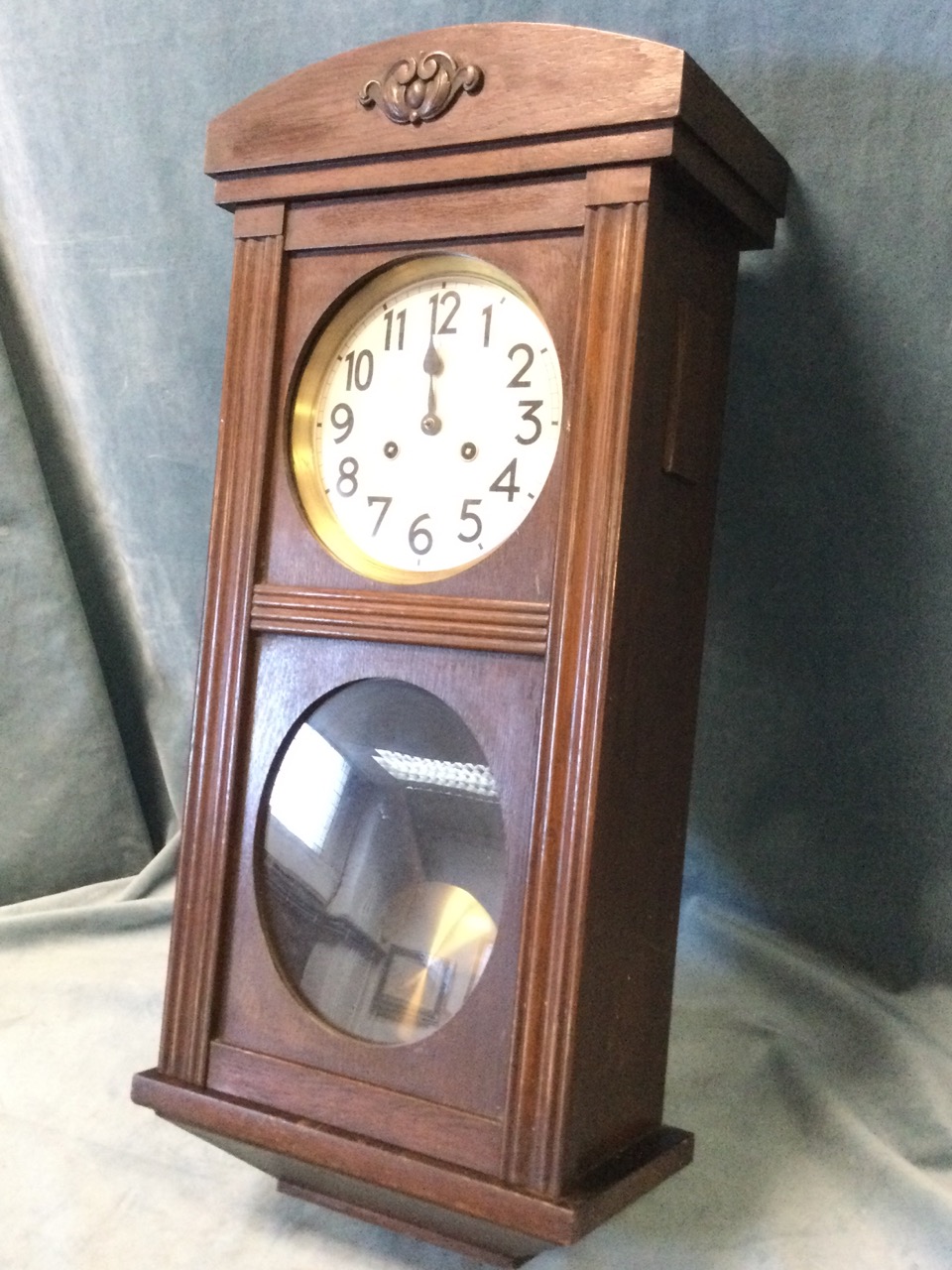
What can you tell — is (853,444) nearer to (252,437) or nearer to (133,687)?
(252,437)

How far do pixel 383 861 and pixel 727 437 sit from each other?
1.39ft

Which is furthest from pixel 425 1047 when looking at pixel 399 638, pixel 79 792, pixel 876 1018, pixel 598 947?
pixel 79 792

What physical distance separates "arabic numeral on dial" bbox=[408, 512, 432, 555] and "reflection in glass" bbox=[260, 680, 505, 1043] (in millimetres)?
87

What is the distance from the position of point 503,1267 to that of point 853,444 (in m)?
0.60

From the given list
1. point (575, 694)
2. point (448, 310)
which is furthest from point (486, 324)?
point (575, 694)

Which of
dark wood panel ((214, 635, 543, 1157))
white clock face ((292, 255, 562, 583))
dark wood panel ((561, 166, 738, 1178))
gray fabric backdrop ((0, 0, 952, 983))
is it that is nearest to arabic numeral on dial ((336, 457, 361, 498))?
white clock face ((292, 255, 562, 583))

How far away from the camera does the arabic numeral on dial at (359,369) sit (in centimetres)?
84

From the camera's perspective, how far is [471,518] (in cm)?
79

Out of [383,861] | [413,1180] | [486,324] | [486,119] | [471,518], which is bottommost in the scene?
[413,1180]

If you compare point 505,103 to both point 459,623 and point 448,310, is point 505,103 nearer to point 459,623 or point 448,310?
point 448,310

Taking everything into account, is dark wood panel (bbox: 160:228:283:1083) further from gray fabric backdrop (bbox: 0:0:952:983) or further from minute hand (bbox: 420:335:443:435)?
gray fabric backdrop (bbox: 0:0:952:983)

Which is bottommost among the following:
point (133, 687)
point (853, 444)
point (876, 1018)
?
point (876, 1018)

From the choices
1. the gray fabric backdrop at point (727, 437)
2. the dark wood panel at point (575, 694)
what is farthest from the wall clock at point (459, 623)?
the gray fabric backdrop at point (727, 437)

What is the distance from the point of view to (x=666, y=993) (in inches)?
32.1
